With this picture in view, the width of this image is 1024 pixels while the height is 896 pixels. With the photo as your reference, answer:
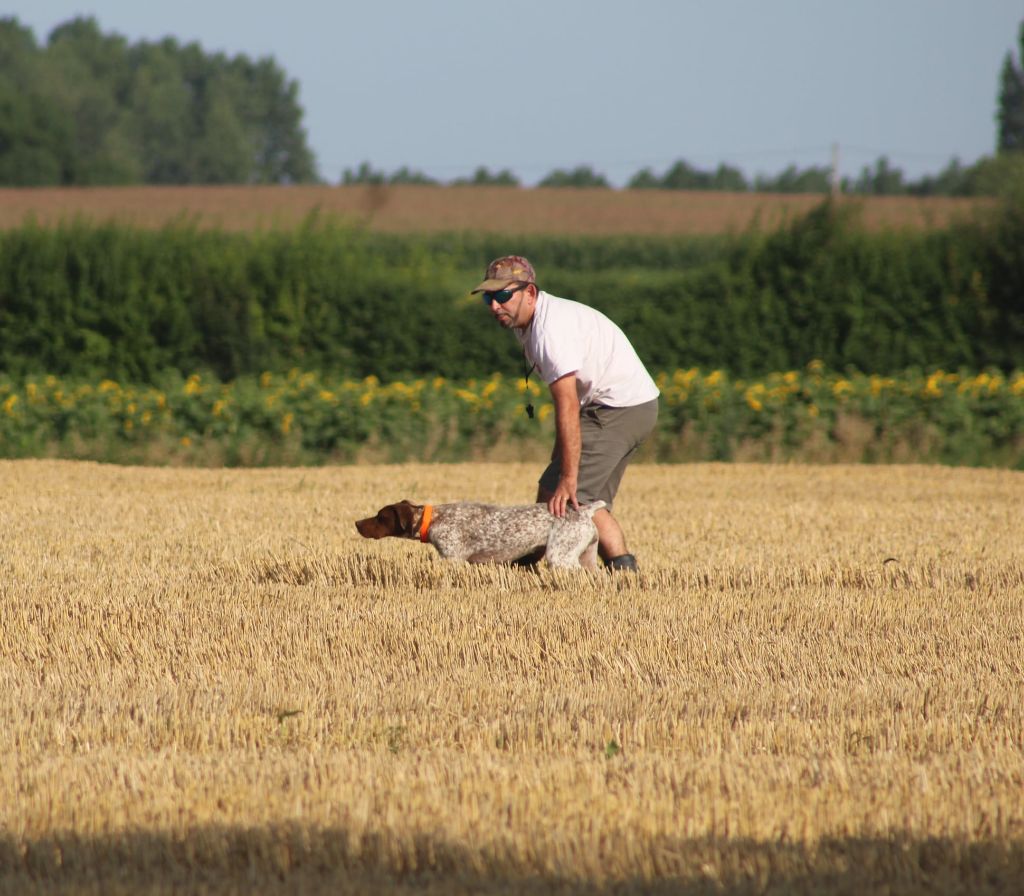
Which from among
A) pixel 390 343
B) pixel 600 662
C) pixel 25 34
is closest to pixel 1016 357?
pixel 390 343

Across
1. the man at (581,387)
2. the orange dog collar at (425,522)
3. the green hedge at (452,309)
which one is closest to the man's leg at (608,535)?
the man at (581,387)

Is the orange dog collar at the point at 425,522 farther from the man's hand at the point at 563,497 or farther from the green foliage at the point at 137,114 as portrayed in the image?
the green foliage at the point at 137,114

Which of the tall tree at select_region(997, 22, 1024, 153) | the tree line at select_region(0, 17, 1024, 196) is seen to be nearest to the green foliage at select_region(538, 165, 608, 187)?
the tree line at select_region(0, 17, 1024, 196)

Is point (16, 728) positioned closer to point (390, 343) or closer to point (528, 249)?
point (390, 343)

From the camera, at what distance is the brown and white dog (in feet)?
23.3

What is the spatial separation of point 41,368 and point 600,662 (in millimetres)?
15103

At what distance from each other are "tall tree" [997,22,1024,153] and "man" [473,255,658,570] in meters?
101

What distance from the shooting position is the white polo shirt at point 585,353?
21.9ft

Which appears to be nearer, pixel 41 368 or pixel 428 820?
pixel 428 820

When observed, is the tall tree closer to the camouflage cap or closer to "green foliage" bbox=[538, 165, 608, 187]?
"green foliage" bbox=[538, 165, 608, 187]

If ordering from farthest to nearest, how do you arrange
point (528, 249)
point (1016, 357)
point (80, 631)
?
point (528, 249), point (1016, 357), point (80, 631)

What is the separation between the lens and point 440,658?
5.61 metres

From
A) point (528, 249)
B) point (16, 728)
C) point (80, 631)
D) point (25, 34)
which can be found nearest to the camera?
point (16, 728)

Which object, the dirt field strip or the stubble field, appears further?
the dirt field strip
